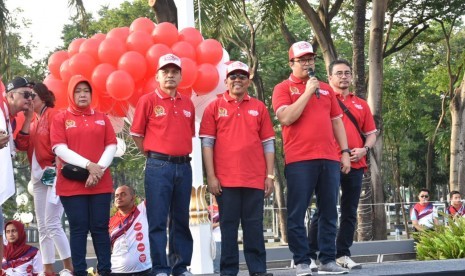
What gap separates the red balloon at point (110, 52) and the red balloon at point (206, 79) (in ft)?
3.06

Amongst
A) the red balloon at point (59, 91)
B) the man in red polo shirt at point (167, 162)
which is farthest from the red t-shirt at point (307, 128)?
the red balloon at point (59, 91)

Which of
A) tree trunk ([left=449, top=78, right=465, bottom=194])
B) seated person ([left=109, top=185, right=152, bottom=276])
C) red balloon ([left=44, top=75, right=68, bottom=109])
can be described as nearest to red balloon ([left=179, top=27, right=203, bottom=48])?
red balloon ([left=44, top=75, right=68, bottom=109])

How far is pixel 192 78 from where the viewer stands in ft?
32.5

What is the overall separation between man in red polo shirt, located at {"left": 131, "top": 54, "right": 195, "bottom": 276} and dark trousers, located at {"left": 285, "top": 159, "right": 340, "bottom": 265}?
2.83ft

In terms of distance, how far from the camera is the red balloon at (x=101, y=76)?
9930mm

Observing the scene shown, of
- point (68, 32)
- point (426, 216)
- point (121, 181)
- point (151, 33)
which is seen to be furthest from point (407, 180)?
point (151, 33)

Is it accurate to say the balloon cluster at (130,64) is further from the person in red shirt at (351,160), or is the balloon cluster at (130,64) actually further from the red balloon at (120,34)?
the person in red shirt at (351,160)

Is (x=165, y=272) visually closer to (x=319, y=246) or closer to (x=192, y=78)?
(x=319, y=246)

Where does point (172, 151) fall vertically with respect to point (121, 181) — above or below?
below

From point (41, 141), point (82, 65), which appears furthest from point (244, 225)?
point (82, 65)

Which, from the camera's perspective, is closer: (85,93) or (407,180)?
(85,93)

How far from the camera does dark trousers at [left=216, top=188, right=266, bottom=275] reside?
7.26 meters

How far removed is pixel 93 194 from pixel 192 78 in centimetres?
290

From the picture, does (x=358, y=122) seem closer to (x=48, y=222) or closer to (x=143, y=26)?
(x=48, y=222)
